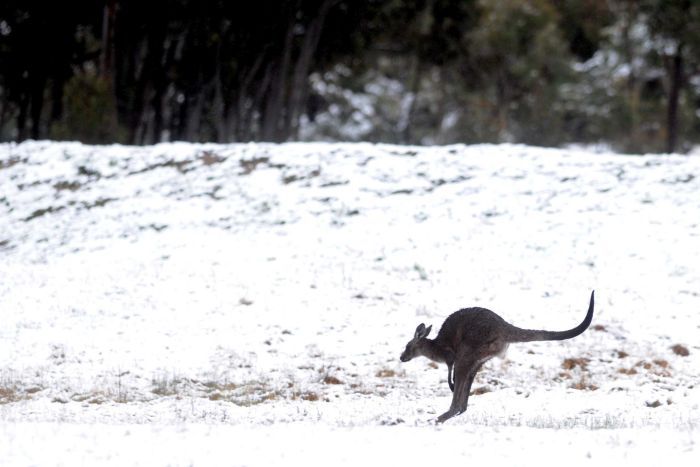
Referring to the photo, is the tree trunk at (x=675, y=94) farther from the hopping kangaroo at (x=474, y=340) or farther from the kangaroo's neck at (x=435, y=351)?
the hopping kangaroo at (x=474, y=340)

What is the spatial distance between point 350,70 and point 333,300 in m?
27.5

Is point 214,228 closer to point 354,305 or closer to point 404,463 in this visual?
point 354,305

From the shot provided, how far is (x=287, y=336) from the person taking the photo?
43.1 feet

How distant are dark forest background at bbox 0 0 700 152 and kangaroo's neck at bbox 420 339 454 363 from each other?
52.7 feet

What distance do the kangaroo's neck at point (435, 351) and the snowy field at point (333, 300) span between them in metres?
0.63

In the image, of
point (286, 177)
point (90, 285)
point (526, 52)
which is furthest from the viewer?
point (526, 52)

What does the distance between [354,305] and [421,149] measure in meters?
8.62

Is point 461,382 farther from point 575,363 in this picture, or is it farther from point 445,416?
point 575,363

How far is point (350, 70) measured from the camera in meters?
40.8

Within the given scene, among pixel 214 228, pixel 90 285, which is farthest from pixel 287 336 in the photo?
pixel 214 228

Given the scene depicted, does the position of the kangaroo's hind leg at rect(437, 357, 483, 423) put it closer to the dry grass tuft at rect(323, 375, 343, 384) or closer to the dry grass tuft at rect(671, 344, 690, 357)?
the dry grass tuft at rect(323, 375, 343, 384)

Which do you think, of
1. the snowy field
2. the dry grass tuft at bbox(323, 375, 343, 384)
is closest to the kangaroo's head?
the snowy field

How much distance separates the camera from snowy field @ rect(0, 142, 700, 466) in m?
7.48

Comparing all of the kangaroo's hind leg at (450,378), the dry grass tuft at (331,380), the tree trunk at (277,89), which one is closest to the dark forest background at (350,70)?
the tree trunk at (277,89)
